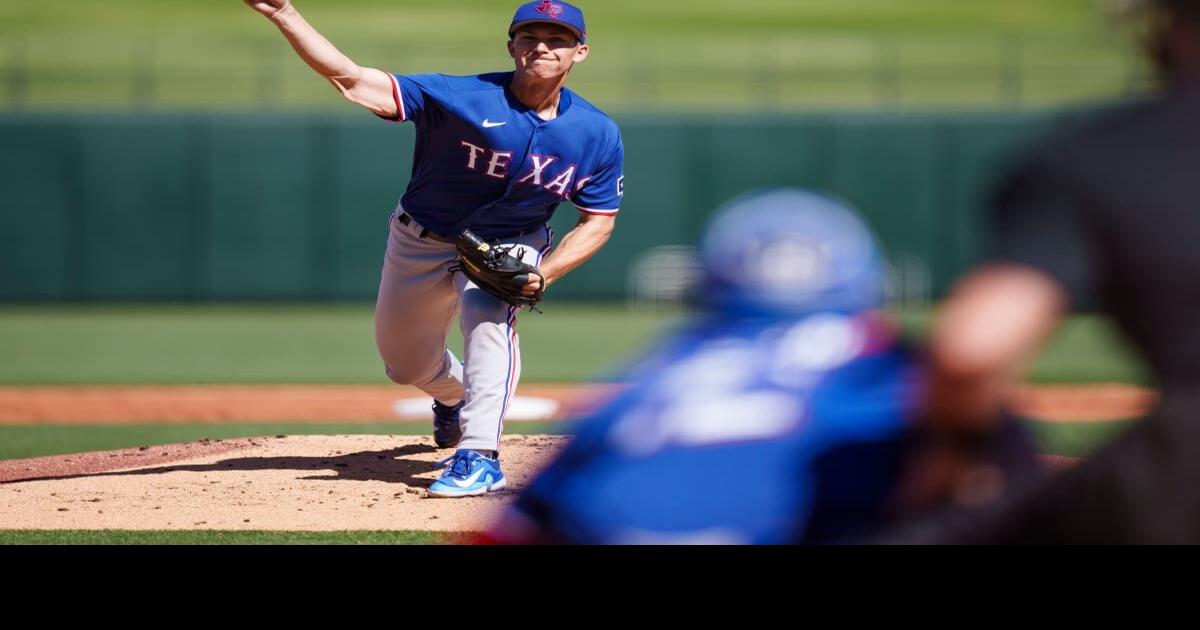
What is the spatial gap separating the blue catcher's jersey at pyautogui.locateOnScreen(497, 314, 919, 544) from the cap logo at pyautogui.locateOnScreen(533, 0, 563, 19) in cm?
307

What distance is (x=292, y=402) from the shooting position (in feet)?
29.0

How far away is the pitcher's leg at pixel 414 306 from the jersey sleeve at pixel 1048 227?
3.76m

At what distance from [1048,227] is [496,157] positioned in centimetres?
345

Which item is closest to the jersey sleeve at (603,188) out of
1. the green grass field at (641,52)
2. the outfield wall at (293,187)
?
the outfield wall at (293,187)

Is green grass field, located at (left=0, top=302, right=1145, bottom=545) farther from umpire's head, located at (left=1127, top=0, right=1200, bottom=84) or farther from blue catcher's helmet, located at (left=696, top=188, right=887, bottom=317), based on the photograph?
umpire's head, located at (left=1127, top=0, right=1200, bottom=84)

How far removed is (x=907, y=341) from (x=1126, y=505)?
1.39 feet

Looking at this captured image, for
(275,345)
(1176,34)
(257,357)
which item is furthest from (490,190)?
(275,345)

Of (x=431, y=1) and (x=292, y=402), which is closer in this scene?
(x=292, y=402)

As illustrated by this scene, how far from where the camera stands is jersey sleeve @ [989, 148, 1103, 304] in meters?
1.62

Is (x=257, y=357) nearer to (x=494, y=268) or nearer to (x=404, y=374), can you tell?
(x=404, y=374)

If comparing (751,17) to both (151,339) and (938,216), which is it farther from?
(151,339)

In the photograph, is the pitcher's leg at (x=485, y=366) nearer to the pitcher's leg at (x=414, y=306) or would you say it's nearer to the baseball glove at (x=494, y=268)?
the baseball glove at (x=494, y=268)

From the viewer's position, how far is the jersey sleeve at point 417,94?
15.8 feet

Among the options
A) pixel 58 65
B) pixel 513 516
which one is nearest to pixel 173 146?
pixel 58 65
